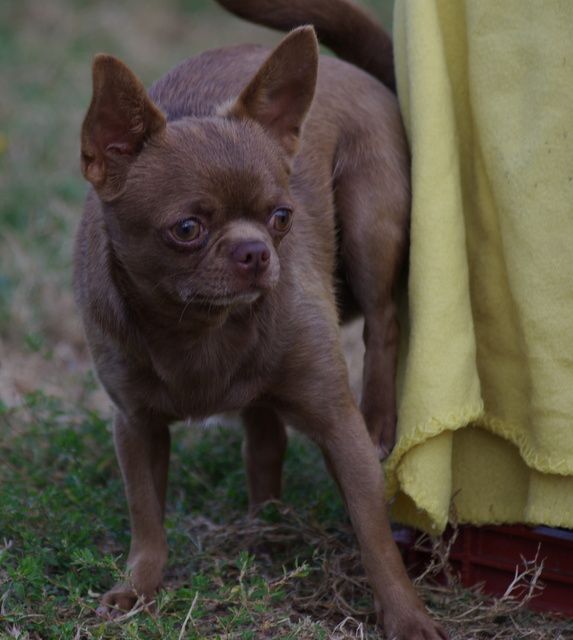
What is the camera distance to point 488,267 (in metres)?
3.70

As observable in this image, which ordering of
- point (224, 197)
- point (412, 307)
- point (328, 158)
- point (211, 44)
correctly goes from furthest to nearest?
point (211, 44) → point (328, 158) → point (412, 307) → point (224, 197)

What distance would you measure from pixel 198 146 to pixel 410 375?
0.92 metres

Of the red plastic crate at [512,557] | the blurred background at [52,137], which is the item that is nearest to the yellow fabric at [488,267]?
the red plastic crate at [512,557]

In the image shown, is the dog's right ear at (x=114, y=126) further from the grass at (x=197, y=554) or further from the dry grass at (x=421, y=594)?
Result: the dry grass at (x=421, y=594)

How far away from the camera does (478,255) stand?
3734mm

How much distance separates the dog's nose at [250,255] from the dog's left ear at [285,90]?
479 mm

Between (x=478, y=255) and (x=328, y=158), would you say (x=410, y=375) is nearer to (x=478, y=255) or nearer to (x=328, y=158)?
(x=478, y=255)

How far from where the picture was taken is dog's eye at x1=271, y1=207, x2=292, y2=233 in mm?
3232

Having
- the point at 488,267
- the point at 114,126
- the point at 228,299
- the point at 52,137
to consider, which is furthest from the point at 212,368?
the point at 52,137

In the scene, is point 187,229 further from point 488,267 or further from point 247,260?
point 488,267

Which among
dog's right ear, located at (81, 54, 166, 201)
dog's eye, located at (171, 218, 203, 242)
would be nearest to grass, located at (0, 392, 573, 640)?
dog's eye, located at (171, 218, 203, 242)

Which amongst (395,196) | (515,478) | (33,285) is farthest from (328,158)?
(33,285)

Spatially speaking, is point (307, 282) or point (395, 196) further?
point (395, 196)

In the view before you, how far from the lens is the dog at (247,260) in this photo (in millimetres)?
3152
